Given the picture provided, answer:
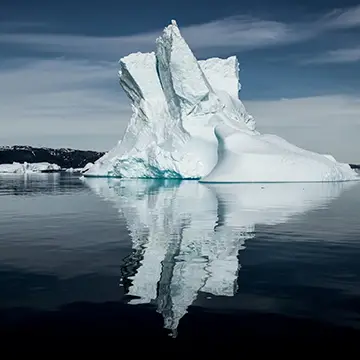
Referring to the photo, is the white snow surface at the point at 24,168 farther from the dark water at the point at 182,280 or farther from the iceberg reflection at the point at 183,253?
the dark water at the point at 182,280

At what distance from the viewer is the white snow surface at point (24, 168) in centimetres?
7984

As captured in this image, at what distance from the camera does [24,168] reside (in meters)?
83.7

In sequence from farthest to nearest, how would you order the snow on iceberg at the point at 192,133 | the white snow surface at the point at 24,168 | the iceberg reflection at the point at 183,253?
the white snow surface at the point at 24,168, the snow on iceberg at the point at 192,133, the iceberg reflection at the point at 183,253

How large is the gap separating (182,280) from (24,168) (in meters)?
82.9

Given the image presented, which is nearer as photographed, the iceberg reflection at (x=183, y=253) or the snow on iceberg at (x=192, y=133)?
the iceberg reflection at (x=183, y=253)

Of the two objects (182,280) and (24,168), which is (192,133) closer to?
(182,280)

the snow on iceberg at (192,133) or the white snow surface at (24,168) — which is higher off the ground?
the snow on iceberg at (192,133)

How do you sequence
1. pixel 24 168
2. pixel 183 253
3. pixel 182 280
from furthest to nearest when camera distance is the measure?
pixel 24 168
pixel 183 253
pixel 182 280


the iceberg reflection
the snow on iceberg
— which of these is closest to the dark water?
the iceberg reflection

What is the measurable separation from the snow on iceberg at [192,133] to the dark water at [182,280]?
21.5 m

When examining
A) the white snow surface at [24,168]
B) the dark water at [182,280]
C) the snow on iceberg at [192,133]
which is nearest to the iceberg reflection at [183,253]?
the dark water at [182,280]

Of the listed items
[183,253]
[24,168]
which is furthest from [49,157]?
[183,253]

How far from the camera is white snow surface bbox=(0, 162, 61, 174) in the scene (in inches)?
3143

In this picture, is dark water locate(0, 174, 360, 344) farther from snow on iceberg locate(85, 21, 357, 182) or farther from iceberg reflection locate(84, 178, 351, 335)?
snow on iceberg locate(85, 21, 357, 182)
